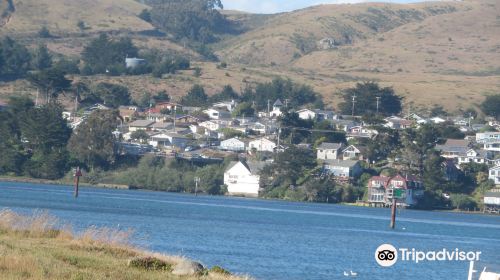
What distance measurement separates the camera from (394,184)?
112062 millimetres

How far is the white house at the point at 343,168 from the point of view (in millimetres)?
118438

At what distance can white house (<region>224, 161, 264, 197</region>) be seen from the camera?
394 feet

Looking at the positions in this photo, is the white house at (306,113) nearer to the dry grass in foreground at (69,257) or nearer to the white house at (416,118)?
the white house at (416,118)

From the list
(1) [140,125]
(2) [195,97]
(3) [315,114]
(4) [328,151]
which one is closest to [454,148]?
(4) [328,151]

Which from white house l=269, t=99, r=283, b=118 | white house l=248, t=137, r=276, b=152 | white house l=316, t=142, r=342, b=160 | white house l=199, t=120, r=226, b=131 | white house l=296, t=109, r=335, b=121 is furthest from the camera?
white house l=269, t=99, r=283, b=118

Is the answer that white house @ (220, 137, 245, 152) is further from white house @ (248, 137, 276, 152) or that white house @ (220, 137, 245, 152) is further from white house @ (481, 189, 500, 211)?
white house @ (481, 189, 500, 211)

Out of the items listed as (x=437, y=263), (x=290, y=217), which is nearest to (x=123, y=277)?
(x=437, y=263)

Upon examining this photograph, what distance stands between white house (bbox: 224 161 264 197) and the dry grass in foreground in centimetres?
8910

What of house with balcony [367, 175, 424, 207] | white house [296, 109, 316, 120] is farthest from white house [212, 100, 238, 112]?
house with balcony [367, 175, 424, 207]

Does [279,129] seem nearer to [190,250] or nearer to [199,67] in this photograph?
[199,67]

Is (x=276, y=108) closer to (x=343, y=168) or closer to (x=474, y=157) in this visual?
(x=474, y=157)

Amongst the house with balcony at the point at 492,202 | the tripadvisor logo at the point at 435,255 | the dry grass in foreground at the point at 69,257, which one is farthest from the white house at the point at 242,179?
the dry grass in foreground at the point at 69,257

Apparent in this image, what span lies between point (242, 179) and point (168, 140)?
1994cm

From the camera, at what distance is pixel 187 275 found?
24531 mm
